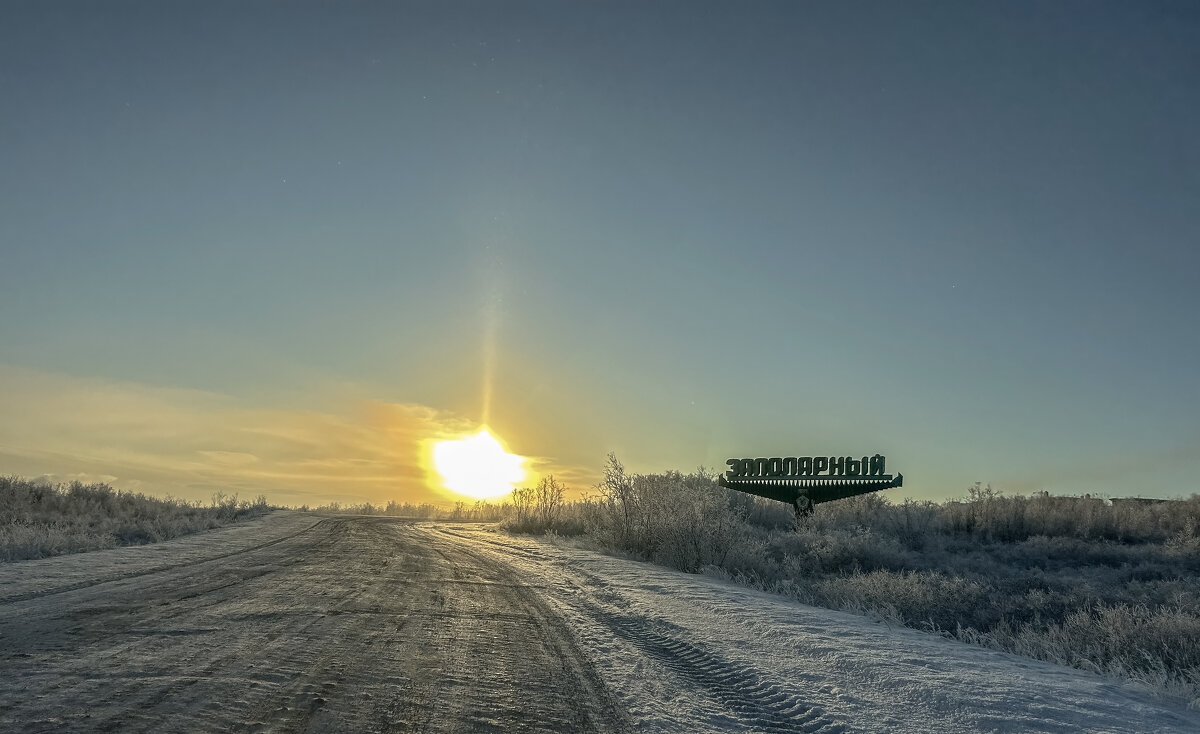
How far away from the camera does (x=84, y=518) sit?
2027 cm

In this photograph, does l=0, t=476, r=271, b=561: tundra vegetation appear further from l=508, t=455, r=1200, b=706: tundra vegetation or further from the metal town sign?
the metal town sign

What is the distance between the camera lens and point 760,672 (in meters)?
6.30

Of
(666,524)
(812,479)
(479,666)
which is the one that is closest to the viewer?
(479,666)

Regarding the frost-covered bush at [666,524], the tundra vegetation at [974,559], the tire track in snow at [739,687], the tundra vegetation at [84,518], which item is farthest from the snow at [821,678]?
the tundra vegetation at [84,518]

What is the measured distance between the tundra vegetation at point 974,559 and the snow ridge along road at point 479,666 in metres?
1.76

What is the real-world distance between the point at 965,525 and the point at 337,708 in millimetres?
24165

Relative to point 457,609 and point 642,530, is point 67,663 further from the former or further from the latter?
point 642,530

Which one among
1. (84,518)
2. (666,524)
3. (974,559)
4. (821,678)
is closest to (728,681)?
(821,678)

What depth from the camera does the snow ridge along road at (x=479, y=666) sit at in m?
4.53

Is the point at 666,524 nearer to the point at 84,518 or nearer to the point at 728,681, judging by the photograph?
the point at 728,681

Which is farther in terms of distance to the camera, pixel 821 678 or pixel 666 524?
pixel 666 524

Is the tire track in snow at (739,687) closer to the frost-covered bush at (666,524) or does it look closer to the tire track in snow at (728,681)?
the tire track in snow at (728,681)

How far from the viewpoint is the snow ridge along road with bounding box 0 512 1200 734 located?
453cm

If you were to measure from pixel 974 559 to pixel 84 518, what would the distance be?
2394cm
